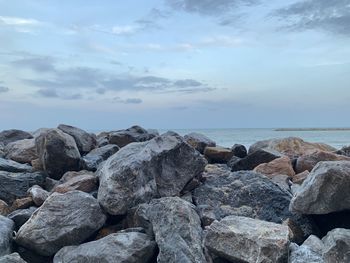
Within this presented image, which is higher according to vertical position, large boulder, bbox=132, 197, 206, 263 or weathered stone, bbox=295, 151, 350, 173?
weathered stone, bbox=295, 151, 350, 173

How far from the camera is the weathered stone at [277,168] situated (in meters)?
10.2

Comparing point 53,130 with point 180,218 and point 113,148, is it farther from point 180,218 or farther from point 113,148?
point 180,218

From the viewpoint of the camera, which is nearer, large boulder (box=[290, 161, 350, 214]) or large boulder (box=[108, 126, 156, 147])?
large boulder (box=[290, 161, 350, 214])

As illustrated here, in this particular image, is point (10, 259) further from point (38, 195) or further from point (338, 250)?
point (338, 250)

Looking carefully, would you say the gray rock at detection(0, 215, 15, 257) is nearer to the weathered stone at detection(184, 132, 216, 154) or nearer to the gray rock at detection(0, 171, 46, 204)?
the gray rock at detection(0, 171, 46, 204)

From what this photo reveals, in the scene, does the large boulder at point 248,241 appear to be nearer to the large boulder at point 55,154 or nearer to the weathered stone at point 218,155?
the large boulder at point 55,154

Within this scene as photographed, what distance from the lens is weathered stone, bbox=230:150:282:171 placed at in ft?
35.6

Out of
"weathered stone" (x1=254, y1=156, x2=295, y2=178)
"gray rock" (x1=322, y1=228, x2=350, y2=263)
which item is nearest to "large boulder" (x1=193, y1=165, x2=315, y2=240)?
"gray rock" (x1=322, y1=228, x2=350, y2=263)

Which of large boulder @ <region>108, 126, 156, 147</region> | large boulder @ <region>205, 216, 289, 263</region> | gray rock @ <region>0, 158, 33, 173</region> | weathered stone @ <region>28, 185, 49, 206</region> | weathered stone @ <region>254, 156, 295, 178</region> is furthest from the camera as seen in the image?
large boulder @ <region>108, 126, 156, 147</region>

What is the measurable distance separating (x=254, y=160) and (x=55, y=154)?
172 inches

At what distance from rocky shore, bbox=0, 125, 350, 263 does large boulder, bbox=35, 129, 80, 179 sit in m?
0.06

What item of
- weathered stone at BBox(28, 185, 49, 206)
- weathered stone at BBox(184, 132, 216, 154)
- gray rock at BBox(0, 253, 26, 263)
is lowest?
gray rock at BBox(0, 253, 26, 263)

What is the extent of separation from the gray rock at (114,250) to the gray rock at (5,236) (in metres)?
0.80

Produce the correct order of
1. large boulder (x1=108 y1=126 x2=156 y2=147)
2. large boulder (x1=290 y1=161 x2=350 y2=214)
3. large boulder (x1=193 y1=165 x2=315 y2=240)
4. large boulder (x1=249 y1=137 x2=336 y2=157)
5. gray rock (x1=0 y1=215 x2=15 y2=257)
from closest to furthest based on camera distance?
large boulder (x1=290 y1=161 x2=350 y2=214) < gray rock (x1=0 y1=215 x2=15 y2=257) < large boulder (x1=193 y1=165 x2=315 y2=240) < large boulder (x1=108 y1=126 x2=156 y2=147) < large boulder (x1=249 y1=137 x2=336 y2=157)
